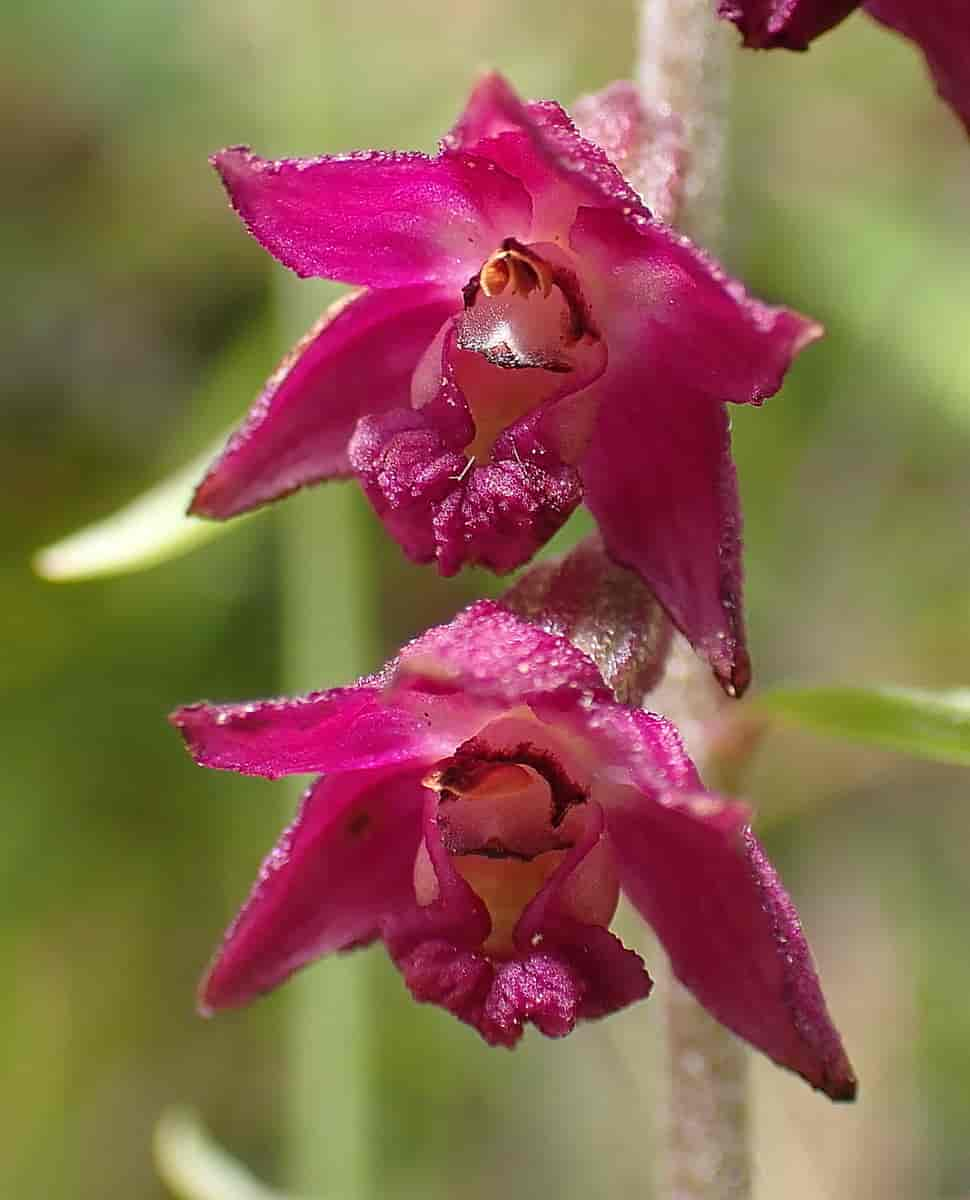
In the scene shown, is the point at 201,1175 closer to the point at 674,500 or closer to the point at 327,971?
the point at 327,971

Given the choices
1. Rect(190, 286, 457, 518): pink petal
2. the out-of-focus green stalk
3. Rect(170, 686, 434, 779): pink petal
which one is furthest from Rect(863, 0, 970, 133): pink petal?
the out-of-focus green stalk

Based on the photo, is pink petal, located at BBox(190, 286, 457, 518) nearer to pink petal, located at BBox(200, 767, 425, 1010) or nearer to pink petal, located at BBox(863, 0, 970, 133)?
pink petal, located at BBox(200, 767, 425, 1010)

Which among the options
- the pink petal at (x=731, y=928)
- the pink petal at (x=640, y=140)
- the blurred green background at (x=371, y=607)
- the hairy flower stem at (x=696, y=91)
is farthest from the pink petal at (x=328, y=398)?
the blurred green background at (x=371, y=607)

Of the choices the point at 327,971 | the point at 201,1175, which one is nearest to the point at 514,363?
the point at 201,1175

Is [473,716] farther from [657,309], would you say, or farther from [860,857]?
[860,857]

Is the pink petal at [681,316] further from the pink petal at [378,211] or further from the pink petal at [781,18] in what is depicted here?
the pink petal at [781,18]

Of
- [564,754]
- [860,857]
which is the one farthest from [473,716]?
[860,857]

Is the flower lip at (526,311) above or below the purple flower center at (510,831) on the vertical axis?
above
